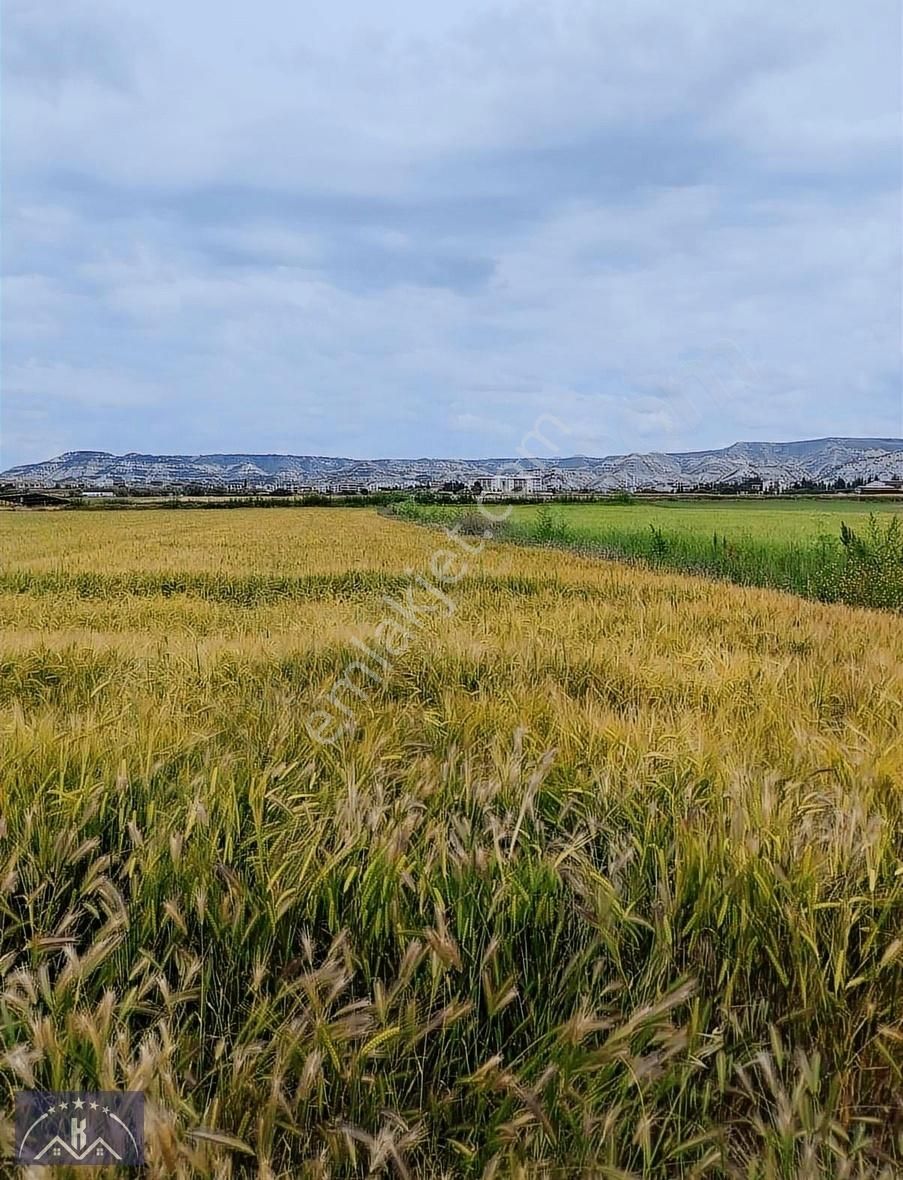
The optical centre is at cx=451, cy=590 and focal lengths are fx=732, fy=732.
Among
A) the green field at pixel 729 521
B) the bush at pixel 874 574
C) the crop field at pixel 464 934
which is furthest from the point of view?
the green field at pixel 729 521

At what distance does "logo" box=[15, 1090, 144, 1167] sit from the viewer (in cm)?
98

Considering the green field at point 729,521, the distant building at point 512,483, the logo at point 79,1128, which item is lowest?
the logo at point 79,1128

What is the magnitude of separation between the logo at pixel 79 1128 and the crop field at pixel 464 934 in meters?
0.03

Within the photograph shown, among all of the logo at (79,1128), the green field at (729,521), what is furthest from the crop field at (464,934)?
the green field at (729,521)

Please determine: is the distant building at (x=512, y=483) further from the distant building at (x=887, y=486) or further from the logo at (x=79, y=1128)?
the logo at (x=79, y=1128)

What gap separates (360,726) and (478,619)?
2471 mm

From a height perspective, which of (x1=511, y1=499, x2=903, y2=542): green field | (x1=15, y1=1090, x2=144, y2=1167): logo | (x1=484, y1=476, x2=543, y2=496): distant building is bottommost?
(x1=15, y1=1090, x2=144, y2=1167): logo

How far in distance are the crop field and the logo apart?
30 mm

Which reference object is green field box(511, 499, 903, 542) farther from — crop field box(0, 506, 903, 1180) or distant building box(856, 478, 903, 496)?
crop field box(0, 506, 903, 1180)

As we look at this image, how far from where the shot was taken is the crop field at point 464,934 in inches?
42.8

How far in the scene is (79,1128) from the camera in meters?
1.01

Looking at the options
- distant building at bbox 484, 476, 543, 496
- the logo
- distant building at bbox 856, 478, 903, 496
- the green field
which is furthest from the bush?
distant building at bbox 856, 478, 903, 496

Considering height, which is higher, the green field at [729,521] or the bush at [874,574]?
the green field at [729,521]

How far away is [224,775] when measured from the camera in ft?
6.11
